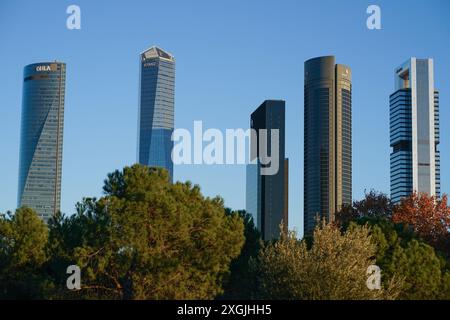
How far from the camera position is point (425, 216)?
8494cm

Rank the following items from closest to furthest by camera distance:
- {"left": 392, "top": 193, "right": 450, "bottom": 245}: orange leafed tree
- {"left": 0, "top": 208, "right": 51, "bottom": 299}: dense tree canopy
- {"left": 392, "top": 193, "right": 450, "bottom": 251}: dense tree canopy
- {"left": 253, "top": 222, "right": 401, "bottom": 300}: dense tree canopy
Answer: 1. {"left": 253, "top": 222, "right": 401, "bottom": 300}: dense tree canopy
2. {"left": 0, "top": 208, "right": 51, "bottom": 299}: dense tree canopy
3. {"left": 392, "top": 193, "right": 450, "bottom": 251}: dense tree canopy
4. {"left": 392, "top": 193, "right": 450, "bottom": 245}: orange leafed tree

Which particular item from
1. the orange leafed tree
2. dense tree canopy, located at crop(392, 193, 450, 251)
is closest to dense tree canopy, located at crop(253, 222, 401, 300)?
dense tree canopy, located at crop(392, 193, 450, 251)

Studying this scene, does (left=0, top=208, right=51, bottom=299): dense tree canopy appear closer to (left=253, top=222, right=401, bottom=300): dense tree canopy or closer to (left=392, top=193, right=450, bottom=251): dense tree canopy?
(left=253, top=222, right=401, bottom=300): dense tree canopy

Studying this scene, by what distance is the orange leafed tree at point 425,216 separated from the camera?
8081cm

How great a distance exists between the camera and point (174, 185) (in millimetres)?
44531

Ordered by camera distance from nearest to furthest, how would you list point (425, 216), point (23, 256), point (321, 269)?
1. point (321, 269)
2. point (23, 256)
3. point (425, 216)

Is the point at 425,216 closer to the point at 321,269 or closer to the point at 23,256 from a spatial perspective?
the point at 321,269

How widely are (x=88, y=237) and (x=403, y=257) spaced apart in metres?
20.6

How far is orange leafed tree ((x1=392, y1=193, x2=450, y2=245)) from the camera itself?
80812 millimetres

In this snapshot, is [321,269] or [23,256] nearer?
[321,269]

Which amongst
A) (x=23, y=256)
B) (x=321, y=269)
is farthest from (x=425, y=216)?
(x=23, y=256)

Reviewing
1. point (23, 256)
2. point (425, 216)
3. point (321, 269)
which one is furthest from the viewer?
point (425, 216)
